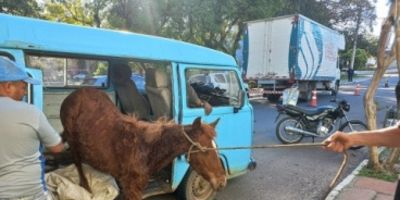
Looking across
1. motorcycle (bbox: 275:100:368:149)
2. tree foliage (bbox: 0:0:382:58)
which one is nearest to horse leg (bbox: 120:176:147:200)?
motorcycle (bbox: 275:100:368:149)

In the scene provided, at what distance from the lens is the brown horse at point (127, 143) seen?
383 centimetres

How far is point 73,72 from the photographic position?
5.65 meters

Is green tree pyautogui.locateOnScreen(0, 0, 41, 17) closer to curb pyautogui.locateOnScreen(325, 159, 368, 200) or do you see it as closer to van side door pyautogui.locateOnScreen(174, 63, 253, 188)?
van side door pyautogui.locateOnScreen(174, 63, 253, 188)

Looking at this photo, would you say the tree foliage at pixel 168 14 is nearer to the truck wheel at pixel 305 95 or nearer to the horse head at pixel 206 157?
the truck wheel at pixel 305 95

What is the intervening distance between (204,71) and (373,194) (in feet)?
10.5

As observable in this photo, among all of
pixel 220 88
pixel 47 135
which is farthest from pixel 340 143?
pixel 220 88

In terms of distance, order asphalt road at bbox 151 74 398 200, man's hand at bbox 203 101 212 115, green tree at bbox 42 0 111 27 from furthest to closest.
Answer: green tree at bbox 42 0 111 27 < asphalt road at bbox 151 74 398 200 < man's hand at bbox 203 101 212 115

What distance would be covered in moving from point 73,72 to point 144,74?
3.51ft

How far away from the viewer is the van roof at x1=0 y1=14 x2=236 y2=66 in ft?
10.7

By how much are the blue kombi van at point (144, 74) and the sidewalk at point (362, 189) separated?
4.73ft

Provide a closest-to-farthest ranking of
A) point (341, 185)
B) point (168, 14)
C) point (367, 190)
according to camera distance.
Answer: point (367, 190) → point (341, 185) → point (168, 14)

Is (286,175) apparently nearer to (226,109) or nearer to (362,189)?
(362,189)

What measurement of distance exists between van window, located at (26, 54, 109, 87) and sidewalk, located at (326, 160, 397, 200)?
3.84 m

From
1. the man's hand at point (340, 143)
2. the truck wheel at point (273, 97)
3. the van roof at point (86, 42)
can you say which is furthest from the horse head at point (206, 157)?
the truck wheel at point (273, 97)
